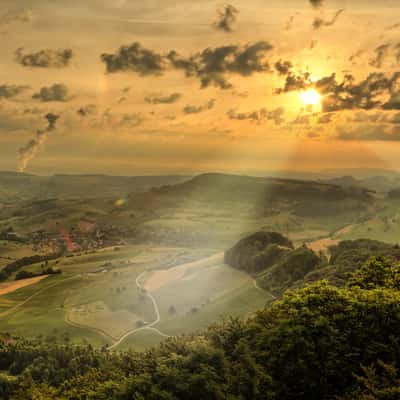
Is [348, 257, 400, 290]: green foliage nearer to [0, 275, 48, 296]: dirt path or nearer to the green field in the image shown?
the green field

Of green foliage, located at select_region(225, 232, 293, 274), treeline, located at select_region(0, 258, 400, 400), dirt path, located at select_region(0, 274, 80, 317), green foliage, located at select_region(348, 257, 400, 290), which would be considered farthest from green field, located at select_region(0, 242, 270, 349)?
treeline, located at select_region(0, 258, 400, 400)

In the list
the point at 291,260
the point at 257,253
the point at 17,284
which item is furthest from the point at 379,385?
the point at 17,284

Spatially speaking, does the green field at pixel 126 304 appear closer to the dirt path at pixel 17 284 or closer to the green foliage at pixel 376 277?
the dirt path at pixel 17 284

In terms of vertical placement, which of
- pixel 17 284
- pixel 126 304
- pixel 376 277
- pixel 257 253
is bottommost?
pixel 17 284

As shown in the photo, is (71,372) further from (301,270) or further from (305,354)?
(301,270)

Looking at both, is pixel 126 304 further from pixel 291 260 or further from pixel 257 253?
pixel 257 253

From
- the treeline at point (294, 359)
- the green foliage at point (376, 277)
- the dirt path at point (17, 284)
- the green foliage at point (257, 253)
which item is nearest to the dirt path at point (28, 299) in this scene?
the dirt path at point (17, 284)

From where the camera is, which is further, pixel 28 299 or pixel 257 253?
pixel 257 253

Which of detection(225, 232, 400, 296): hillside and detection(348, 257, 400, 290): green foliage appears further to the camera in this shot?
detection(225, 232, 400, 296): hillside

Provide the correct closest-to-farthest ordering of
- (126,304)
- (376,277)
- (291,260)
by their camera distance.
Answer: (376,277) → (126,304) → (291,260)
